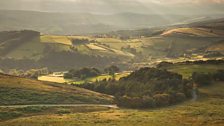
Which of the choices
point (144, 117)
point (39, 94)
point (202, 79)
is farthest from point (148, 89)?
point (39, 94)

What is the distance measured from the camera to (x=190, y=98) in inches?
6176

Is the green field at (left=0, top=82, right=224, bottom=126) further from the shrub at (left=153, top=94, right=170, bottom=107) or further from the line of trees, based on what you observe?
the line of trees

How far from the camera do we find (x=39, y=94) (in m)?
154

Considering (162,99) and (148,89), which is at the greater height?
(148,89)

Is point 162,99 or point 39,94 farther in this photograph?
point 39,94

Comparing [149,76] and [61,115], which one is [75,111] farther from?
[149,76]

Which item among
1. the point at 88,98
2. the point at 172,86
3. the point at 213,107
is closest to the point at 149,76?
the point at 172,86

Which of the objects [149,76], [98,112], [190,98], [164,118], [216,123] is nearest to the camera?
[216,123]

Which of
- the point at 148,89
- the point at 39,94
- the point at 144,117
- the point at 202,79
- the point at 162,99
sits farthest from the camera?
the point at 202,79

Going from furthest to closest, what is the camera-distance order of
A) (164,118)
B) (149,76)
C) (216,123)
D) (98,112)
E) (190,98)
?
(149,76), (190,98), (98,112), (164,118), (216,123)

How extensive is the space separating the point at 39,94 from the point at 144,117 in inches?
1780

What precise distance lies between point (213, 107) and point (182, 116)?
1623 centimetres

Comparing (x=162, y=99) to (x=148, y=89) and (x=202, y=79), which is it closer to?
(x=148, y=89)

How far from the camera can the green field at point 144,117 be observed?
117 meters
